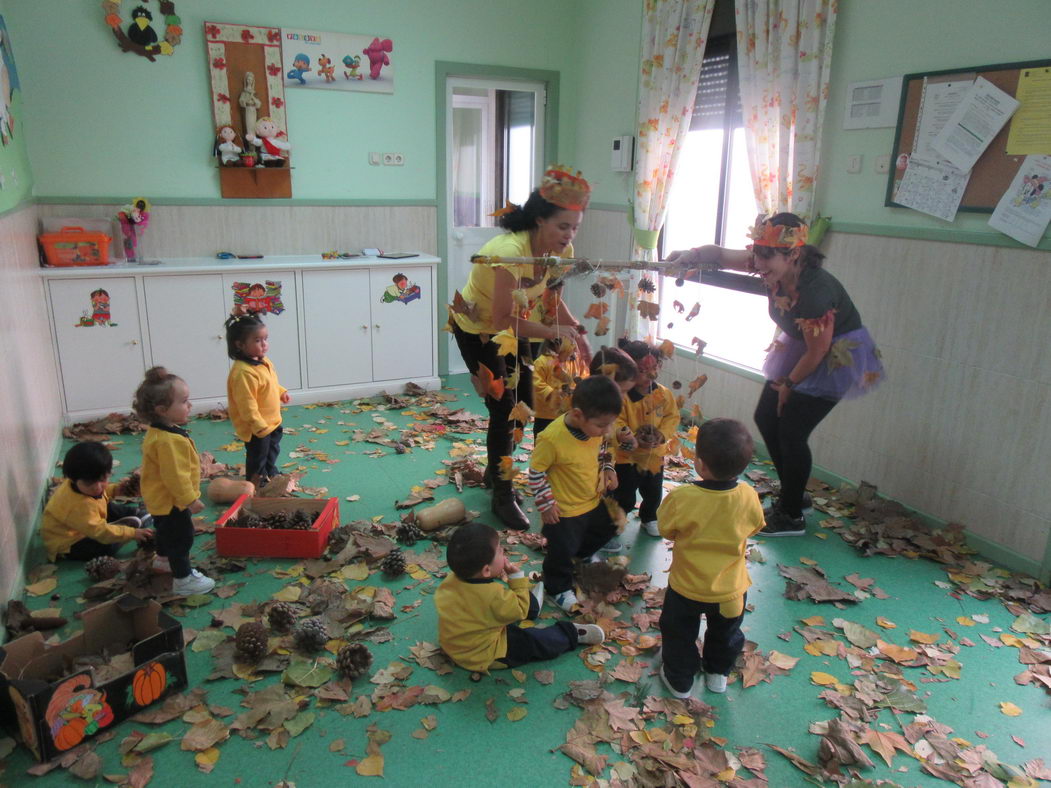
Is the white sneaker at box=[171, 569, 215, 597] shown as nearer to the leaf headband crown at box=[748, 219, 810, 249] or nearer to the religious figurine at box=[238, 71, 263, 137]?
the leaf headband crown at box=[748, 219, 810, 249]

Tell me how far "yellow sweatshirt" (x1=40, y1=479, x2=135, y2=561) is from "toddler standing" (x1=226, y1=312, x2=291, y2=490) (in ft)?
2.26

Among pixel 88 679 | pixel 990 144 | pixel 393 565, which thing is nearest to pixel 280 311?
pixel 393 565

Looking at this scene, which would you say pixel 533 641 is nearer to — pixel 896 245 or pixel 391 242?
pixel 896 245

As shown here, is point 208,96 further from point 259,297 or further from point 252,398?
point 252,398

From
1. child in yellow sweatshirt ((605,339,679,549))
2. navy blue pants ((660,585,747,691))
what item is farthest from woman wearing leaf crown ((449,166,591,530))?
navy blue pants ((660,585,747,691))

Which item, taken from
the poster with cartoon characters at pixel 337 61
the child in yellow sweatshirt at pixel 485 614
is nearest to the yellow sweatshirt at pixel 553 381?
the child in yellow sweatshirt at pixel 485 614

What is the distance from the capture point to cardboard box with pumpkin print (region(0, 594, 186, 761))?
2.02 meters

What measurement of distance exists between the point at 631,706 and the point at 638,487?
130cm

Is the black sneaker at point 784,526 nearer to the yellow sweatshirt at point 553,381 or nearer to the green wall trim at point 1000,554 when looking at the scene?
the green wall trim at point 1000,554

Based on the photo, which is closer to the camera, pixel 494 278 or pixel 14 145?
pixel 494 278

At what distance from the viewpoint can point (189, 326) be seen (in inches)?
191

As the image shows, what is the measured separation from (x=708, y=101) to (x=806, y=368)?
2.40 meters

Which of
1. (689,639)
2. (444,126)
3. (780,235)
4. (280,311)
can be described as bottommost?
(689,639)

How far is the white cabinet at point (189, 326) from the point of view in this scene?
4.74 meters
